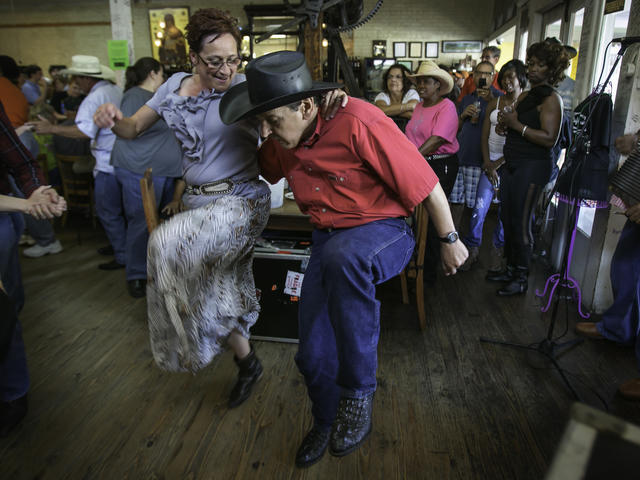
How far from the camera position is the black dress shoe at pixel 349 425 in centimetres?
161

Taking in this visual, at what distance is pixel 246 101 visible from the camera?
1.54m

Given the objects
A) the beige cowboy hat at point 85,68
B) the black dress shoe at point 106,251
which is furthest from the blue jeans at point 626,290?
the black dress shoe at point 106,251

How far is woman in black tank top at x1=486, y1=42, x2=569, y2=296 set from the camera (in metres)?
2.93

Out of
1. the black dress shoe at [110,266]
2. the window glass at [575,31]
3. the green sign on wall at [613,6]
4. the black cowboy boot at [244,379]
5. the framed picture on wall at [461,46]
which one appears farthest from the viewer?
the framed picture on wall at [461,46]

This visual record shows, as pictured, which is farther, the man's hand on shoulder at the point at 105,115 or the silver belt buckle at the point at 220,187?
the man's hand on shoulder at the point at 105,115

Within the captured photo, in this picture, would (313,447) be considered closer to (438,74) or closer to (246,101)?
(246,101)

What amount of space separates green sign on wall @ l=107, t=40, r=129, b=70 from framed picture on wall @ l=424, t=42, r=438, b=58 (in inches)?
308

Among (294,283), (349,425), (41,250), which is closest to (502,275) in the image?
(294,283)

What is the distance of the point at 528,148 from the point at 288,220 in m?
1.72

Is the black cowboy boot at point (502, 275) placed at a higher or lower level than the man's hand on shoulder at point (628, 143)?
lower

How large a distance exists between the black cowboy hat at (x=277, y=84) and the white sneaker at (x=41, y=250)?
369 centimetres

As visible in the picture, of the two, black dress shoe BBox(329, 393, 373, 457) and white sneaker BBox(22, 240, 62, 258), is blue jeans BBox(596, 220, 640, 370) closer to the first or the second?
black dress shoe BBox(329, 393, 373, 457)

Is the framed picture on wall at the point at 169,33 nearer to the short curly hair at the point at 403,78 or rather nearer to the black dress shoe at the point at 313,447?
the short curly hair at the point at 403,78

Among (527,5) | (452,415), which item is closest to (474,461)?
(452,415)
